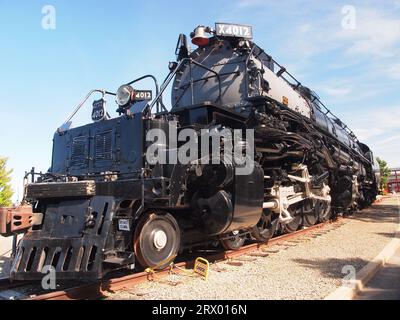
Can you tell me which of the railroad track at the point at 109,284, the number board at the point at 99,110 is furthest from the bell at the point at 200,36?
the railroad track at the point at 109,284

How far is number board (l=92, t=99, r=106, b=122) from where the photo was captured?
6.05 meters

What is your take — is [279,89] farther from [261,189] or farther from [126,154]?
[126,154]

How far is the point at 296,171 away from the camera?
8578mm

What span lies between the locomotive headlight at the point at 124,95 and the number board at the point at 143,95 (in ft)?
0.24

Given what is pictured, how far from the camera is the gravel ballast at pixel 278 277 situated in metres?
4.28

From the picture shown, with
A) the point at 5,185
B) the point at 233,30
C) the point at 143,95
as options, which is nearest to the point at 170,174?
the point at 143,95

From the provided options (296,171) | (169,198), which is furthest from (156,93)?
(296,171)

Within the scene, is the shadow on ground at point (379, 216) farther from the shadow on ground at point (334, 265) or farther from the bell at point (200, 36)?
the bell at point (200, 36)

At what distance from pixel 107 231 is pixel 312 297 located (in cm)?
248

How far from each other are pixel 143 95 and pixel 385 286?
4490mm

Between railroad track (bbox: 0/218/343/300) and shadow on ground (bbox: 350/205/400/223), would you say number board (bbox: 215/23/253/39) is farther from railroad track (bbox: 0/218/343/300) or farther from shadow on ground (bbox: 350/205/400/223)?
shadow on ground (bbox: 350/205/400/223)

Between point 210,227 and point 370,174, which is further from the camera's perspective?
point 370,174

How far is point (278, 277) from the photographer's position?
5102 millimetres

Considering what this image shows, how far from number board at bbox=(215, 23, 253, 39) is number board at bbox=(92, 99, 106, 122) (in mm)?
2702
